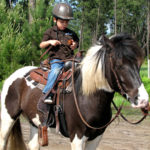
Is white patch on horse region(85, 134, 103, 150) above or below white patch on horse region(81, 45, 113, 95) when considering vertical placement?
below

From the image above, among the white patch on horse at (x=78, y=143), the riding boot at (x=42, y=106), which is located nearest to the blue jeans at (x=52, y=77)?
the riding boot at (x=42, y=106)

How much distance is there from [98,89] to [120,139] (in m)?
2.99

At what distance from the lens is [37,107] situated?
11.2 ft

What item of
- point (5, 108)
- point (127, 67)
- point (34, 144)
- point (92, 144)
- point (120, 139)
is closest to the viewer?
point (127, 67)

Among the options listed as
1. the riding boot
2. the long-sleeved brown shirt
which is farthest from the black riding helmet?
the riding boot

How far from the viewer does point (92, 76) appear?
2832mm

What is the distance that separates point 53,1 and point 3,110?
10301mm

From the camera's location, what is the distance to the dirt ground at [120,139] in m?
4.99

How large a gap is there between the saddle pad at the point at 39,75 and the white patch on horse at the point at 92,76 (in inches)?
31.9

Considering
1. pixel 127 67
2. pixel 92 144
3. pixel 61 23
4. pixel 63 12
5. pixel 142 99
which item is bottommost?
pixel 92 144

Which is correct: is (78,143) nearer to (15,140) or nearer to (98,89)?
(98,89)

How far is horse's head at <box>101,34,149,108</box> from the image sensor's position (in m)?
2.41

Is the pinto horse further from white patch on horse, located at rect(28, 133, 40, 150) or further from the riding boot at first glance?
white patch on horse, located at rect(28, 133, 40, 150)

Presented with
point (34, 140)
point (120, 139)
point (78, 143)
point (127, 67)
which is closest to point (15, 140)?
point (34, 140)
